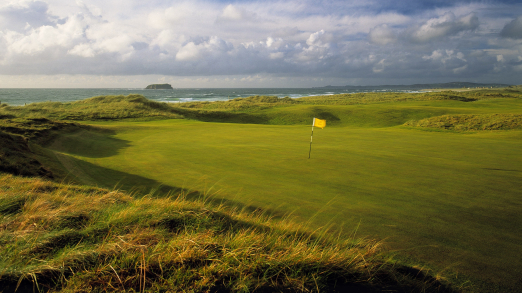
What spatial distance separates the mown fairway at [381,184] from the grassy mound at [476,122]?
12380 mm

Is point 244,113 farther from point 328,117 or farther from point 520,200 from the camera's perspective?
point 520,200

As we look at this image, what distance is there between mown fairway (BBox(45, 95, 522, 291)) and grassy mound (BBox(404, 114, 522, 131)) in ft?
40.6

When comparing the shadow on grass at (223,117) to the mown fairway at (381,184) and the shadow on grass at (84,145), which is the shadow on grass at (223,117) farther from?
the mown fairway at (381,184)

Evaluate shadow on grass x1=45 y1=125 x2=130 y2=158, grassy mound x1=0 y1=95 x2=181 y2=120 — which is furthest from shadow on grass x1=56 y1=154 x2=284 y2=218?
grassy mound x1=0 y1=95 x2=181 y2=120

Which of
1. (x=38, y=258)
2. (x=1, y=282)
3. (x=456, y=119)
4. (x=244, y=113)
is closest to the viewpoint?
(x=1, y=282)

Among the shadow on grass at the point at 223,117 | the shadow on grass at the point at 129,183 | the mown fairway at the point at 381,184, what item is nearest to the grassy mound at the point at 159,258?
the mown fairway at the point at 381,184

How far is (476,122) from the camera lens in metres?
25.2

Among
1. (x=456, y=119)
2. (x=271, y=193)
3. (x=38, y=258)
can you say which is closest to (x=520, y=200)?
(x=271, y=193)

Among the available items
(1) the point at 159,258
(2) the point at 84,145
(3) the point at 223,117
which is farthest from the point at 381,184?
(3) the point at 223,117

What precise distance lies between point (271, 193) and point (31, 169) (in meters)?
6.17

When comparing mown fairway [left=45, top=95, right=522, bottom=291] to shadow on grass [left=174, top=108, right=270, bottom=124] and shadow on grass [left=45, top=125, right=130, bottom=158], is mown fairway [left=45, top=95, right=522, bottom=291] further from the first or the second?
shadow on grass [left=174, top=108, right=270, bottom=124]

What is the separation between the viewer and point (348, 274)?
300 centimetres

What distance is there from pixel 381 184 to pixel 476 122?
23.5 meters

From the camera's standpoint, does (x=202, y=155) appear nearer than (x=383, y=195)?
No
